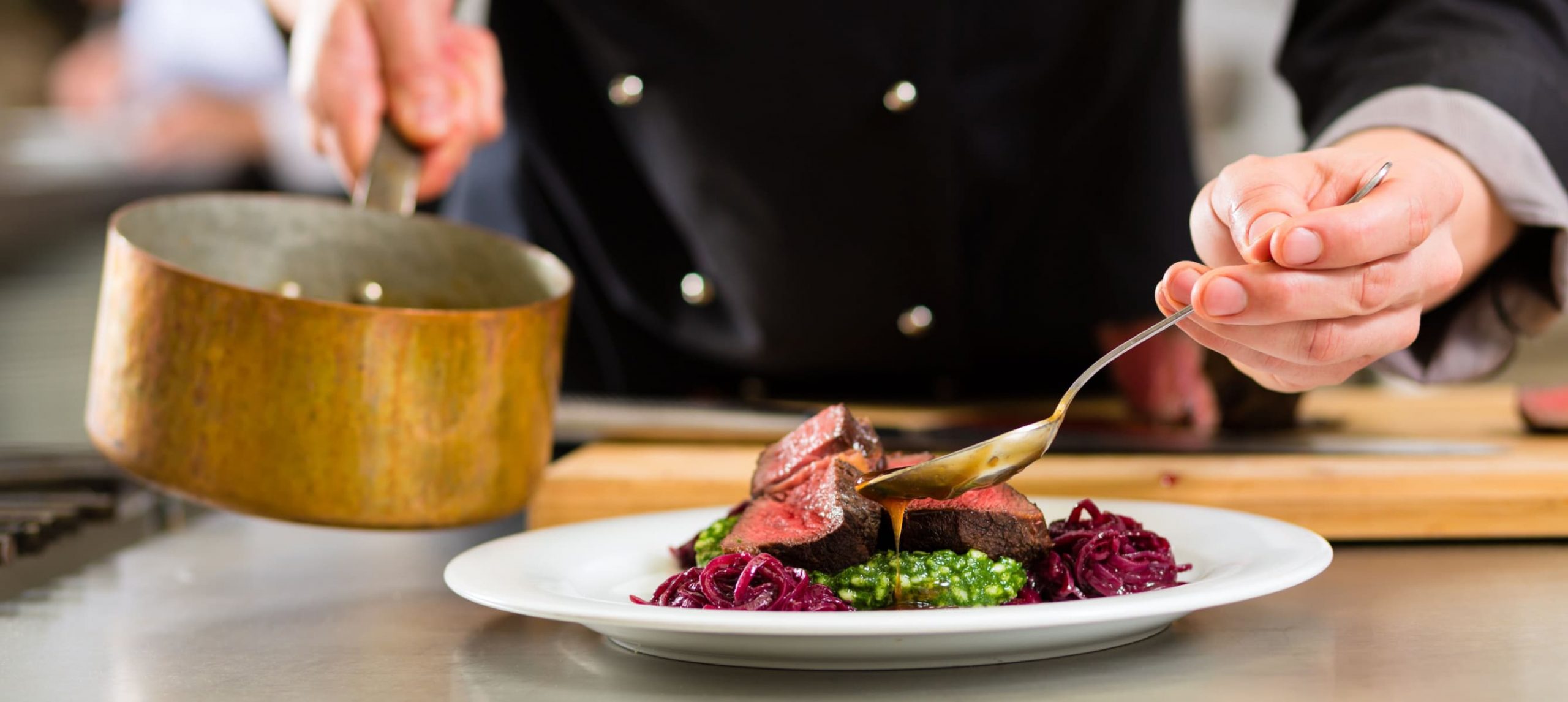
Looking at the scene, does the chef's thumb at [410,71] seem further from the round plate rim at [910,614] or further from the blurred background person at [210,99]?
the blurred background person at [210,99]

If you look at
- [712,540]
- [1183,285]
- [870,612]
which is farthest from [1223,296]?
[712,540]

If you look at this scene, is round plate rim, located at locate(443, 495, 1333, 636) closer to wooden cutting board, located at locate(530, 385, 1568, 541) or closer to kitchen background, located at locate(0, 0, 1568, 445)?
wooden cutting board, located at locate(530, 385, 1568, 541)

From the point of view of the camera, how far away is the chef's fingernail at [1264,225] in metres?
0.95

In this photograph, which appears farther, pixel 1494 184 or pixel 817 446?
pixel 1494 184

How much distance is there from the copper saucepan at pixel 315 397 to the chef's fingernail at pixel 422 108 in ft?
1.24

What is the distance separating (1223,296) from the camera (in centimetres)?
92

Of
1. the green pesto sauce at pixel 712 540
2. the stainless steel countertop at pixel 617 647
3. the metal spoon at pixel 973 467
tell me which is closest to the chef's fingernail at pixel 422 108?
the stainless steel countertop at pixel 617 647

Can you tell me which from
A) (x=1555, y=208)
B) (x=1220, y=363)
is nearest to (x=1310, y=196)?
(x=1555, y=208)

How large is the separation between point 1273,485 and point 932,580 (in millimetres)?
558

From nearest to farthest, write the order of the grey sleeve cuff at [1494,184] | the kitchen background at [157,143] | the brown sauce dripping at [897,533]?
the brown sauce dripping at [897,533] → the grey sleeve cuff at [1494,184] → the kitchen background at [157,143]

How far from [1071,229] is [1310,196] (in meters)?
1.15

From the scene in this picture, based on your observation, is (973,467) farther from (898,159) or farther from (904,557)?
(898,159)

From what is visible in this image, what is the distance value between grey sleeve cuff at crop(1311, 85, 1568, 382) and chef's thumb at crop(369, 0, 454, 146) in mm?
1094

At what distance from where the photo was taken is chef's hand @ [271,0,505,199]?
1.56 m
